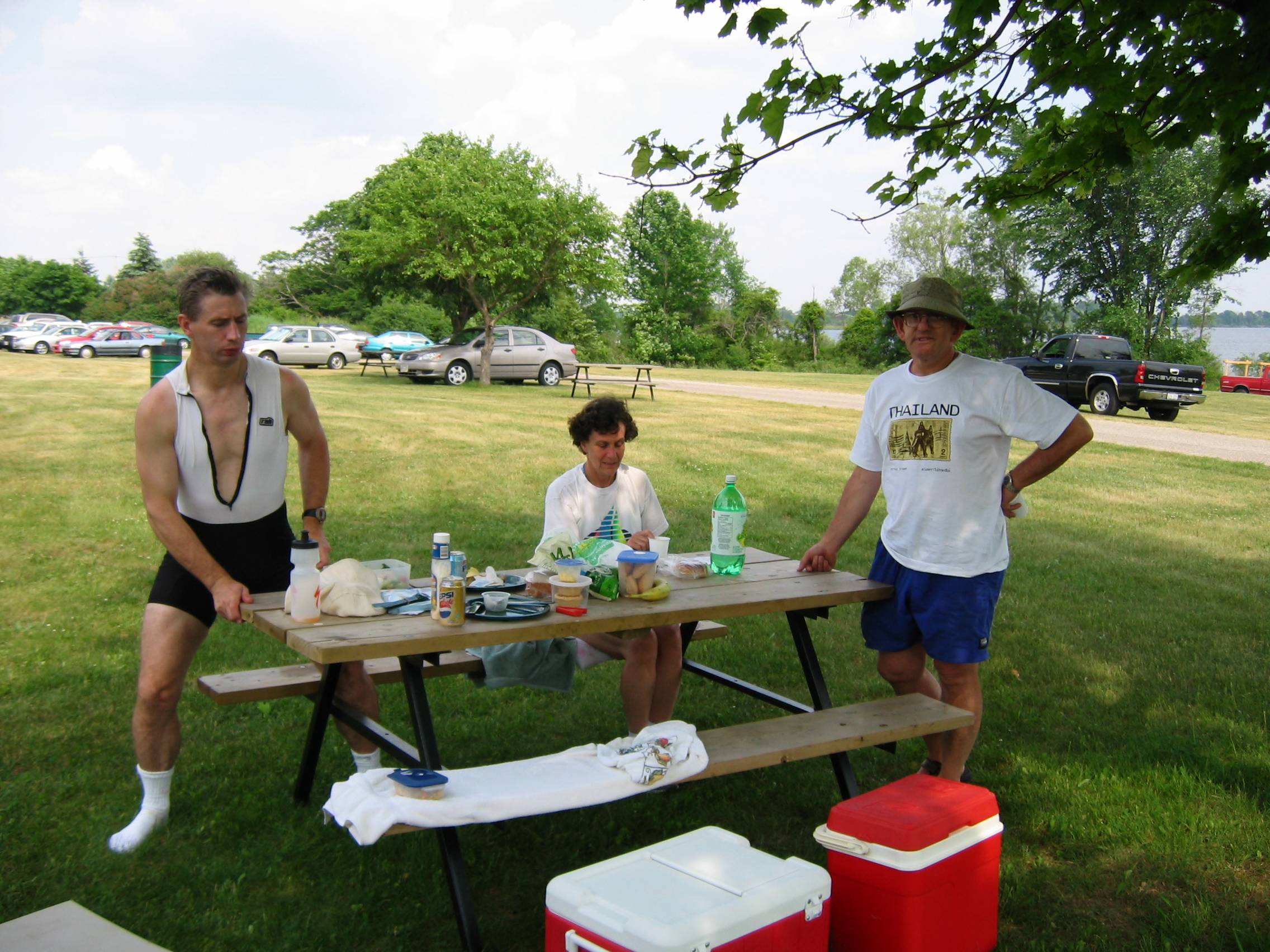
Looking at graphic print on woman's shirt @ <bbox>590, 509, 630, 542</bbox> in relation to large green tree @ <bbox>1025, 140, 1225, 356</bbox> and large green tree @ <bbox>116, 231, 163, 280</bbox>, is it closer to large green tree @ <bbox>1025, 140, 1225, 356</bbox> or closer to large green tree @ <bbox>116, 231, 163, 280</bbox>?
large green tree @ <bbox>1025, 140, 1225, 356</bbox>

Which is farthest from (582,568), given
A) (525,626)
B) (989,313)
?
(989,313)

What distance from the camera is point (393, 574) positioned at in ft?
11.7

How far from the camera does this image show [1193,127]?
14.5 feet

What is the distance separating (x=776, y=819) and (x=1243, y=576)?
19.1 feet

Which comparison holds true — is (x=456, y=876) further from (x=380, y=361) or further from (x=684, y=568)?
(x=380, y=361)

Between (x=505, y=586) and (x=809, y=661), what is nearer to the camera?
(x=505, y=586)

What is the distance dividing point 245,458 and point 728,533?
178 cm

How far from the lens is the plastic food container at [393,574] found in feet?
11.6

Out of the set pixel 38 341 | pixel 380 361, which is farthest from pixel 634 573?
pixel 38 341

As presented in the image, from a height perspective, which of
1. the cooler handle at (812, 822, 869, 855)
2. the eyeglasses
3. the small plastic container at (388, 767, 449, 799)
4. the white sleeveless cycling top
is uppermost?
the eyeglasses

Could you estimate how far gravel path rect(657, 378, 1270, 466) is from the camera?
52.7 feet

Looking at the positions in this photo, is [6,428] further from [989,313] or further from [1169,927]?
[989,313]

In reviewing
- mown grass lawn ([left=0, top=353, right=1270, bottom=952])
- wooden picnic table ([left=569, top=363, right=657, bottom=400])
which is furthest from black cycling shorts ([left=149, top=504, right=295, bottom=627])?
wooden picnic table ([left=569, top=363, right=657, bottom=400])

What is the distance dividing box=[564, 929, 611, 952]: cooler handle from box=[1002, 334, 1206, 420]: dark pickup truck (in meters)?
21.3
